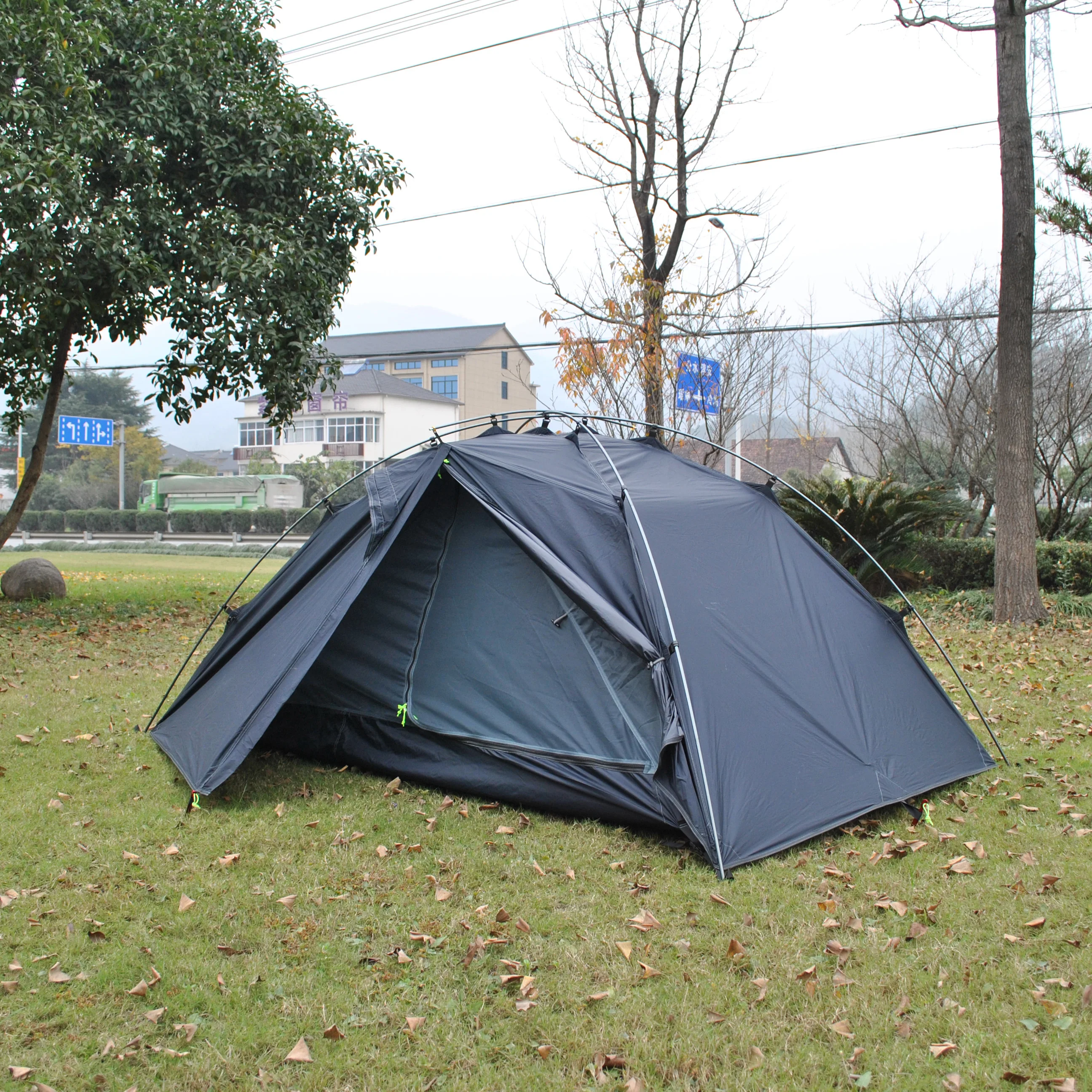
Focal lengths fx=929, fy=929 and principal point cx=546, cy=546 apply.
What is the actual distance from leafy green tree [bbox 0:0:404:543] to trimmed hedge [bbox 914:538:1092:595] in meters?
8.34

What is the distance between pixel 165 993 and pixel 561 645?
2237mm

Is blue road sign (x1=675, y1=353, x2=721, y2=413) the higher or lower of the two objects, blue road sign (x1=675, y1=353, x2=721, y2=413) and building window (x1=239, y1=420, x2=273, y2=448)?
the lower

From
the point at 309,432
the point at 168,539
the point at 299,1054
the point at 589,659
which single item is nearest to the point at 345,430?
the point at 309,432

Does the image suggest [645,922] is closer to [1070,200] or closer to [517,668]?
[517,668]

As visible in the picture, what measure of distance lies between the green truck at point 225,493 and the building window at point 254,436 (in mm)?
A: 14318

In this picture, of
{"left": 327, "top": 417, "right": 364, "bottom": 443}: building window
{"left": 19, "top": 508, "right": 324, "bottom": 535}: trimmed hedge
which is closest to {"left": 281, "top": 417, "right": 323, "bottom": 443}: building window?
{"left": 327, "top": 417, "right": 364, "bottom": 443}: building window

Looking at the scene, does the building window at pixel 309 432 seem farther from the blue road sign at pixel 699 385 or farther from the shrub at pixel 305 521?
the blue road sign at pixel 699 385

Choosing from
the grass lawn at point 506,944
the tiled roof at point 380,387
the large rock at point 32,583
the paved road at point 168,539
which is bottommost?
the paved road at point 168,539

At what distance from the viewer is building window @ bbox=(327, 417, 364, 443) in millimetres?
55406

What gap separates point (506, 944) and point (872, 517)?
32.2 ft

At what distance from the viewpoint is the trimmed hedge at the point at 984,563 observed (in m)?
12.2

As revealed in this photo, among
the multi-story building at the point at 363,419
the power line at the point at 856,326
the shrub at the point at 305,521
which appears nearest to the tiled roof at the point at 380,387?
the multi-story building at the point at 363,419

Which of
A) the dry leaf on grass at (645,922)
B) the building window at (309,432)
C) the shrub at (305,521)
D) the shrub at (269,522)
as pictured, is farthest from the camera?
the building window at (309,432)

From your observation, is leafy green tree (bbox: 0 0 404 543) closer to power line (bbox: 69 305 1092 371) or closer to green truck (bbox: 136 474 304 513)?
power line (bbox: 69 305 1092 371)
